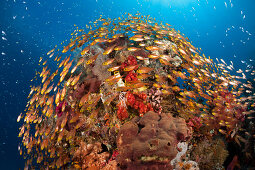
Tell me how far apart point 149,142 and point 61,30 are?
85.4 m

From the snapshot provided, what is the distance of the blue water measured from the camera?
3319cm

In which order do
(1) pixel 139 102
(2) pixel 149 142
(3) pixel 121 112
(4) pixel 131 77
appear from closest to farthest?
(2) pixel 149 142, (3) pixel 121 112, (1) pixel 139 102, (4) pixel 131 77

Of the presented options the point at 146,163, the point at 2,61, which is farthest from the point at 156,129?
the point at 2,61

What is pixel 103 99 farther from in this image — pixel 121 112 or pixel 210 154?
pixel 210 154

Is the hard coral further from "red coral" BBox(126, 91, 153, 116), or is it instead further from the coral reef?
the coral reef

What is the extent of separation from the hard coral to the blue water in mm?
6049

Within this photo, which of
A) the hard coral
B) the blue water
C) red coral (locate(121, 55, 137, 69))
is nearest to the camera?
the hard coral

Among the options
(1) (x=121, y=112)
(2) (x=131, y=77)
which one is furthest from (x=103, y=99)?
(2) (x=131, y=77)

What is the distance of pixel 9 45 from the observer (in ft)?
127

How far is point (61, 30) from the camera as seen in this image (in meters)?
73.4

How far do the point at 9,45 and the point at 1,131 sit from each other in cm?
2468

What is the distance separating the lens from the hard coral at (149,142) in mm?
3629

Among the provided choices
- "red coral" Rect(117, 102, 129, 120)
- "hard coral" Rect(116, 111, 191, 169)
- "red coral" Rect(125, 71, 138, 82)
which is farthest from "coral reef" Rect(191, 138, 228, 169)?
"red coral" Rect(125, 71, 138, 82)

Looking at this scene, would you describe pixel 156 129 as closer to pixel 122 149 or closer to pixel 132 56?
pixel 122 149
